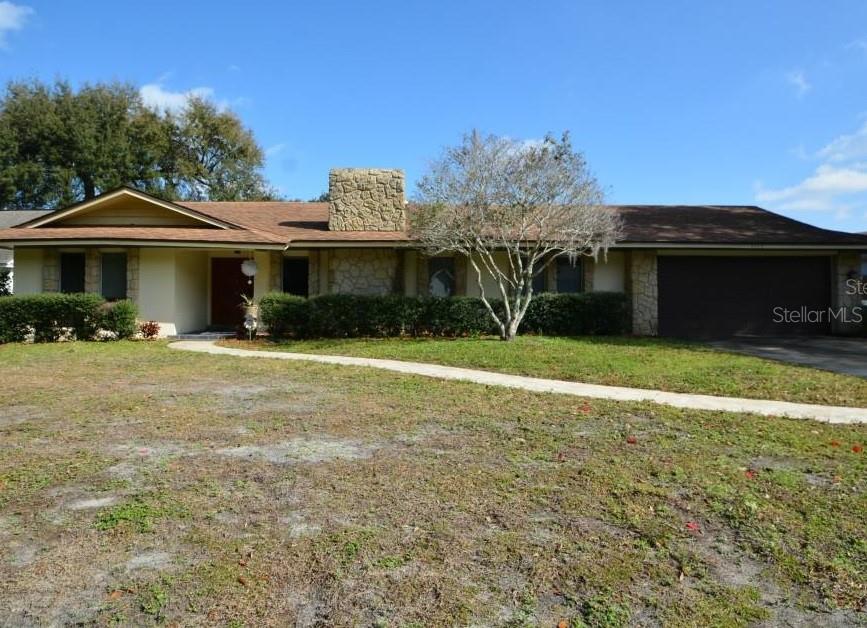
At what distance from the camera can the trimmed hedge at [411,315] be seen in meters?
14.5

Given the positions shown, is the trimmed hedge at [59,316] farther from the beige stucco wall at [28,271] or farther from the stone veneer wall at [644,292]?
the stone veneer wall at [644,292]

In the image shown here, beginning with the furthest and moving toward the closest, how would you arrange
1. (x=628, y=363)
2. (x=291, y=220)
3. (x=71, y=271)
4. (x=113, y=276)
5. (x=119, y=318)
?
(x=291, y=220)
(x=71, y=271)
(x=113, y=276)
(x=119, y=318)
(x=628, y=363)

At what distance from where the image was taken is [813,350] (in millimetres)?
12781

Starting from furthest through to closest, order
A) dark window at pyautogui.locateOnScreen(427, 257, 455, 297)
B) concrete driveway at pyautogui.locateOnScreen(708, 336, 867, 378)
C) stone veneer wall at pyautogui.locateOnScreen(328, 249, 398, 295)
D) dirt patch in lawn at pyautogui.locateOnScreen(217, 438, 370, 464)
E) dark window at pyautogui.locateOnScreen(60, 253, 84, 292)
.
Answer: dark window at pyautogui.locateOnScreen(427, 257, 455, 297) → stone veneer wall at pyautogui.locateOnScreen(328, 249, 398, 295) → dark window at pyautogui.locateOnScreen(60, 253, 84, 292) → concrete driveway at pyautogui.locateOnScreen(708, 336, 867, 378) → dirt patch in lawn at pyautogui.locateOnScreen(217, 438, 370, 464)

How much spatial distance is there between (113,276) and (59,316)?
2218mm

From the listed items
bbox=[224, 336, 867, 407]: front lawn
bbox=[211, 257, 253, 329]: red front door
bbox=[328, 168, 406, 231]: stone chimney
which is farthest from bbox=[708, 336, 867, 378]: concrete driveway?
bbox=[211, 257, 253, 329]: red front door

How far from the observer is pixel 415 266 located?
1706cm

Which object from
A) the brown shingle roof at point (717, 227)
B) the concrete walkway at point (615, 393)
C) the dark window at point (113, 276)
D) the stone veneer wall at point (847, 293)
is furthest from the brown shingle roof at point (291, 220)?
the stone veneer wall at point (847, 293)

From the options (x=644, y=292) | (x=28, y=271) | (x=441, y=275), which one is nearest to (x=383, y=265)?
(x=441, y=275)

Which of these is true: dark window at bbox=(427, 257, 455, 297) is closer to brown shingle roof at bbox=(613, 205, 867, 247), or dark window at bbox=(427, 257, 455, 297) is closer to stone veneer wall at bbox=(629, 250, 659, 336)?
brown shingle roof at bbox=(613, 205, 867, 247)

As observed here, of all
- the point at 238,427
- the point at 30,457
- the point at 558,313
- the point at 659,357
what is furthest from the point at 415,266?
the point at 30,457

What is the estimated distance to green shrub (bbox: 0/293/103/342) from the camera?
13922mm

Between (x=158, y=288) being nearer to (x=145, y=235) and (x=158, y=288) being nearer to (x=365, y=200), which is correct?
(x=145, y=235)

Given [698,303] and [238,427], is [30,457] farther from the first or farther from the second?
[698,303]
